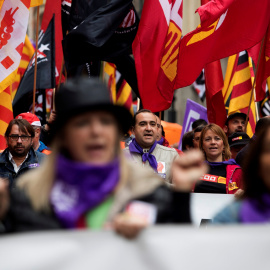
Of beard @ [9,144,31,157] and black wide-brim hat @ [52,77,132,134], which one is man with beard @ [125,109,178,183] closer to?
beard @ [9,144,31,157]

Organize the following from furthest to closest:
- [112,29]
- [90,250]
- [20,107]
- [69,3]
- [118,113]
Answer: [20,107]
[69,3]
[112,29]
[118,113]
[90,250]

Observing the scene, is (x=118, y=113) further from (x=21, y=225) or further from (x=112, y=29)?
(x=112, y=29)

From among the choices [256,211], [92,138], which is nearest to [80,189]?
[92,138]

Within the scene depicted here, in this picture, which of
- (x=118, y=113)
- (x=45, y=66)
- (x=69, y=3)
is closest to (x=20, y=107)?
(x=45, y=66)

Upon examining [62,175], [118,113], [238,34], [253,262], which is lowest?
[253,262]

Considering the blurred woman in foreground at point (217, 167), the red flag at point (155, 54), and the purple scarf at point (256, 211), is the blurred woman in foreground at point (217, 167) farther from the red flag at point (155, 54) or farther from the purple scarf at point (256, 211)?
the purple scarf at point (256, 211)

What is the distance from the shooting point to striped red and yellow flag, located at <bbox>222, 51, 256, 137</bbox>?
34.0 feet

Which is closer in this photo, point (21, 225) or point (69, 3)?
point (21, 225)

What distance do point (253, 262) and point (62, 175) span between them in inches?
32.1

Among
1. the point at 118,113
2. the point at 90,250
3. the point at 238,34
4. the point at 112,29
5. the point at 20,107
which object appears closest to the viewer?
the point at 90,250

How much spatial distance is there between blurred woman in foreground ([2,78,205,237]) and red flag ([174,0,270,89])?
574 cm

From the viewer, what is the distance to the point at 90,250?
2676 mm

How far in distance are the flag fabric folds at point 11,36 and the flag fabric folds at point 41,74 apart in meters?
1.09

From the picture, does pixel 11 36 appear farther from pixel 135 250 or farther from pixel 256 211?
pixel 135 250
